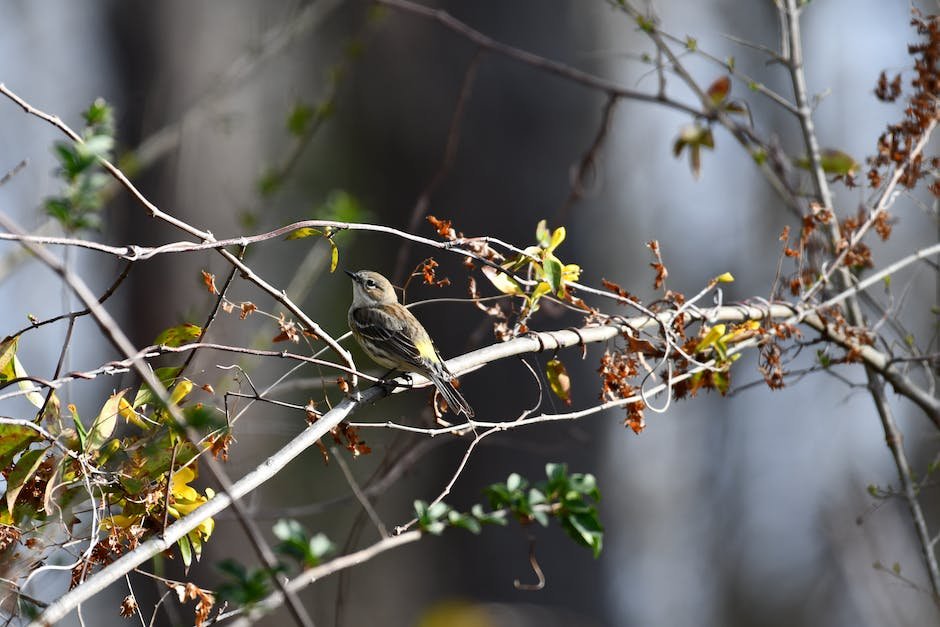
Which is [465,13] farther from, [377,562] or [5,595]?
[5,595]

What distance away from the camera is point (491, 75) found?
7035 mm

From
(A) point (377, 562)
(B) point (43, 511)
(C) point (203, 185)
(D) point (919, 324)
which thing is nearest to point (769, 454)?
(D) point (919, 324)

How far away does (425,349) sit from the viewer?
3.63m

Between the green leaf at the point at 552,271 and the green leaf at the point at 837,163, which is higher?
the green leaf at the point at 837,163

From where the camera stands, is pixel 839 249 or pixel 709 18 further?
pixel 709 18

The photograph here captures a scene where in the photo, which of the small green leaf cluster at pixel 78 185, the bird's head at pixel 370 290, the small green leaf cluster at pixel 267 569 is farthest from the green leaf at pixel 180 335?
the bird's head at pixel 370 290

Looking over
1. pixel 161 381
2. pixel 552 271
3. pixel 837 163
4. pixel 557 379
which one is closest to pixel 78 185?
pixel 161 381

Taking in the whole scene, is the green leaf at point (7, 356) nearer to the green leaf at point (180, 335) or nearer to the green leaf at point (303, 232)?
the green leaf at point (180, 335)

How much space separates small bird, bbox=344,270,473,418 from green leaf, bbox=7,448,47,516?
4.54 feet

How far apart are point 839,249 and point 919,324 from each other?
26.0 feet

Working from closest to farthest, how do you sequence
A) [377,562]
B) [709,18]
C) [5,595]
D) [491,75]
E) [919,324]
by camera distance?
[5,595]
[491,75]
[377,562]
[919,324]
[709,18]

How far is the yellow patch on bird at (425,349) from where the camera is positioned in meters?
3.50

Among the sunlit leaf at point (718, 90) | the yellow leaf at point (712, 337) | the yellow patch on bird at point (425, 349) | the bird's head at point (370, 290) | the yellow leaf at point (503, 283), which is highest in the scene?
the sunlit leaf at point (718, 90)

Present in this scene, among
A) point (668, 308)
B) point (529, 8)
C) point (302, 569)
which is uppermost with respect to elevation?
point (529, 8)
